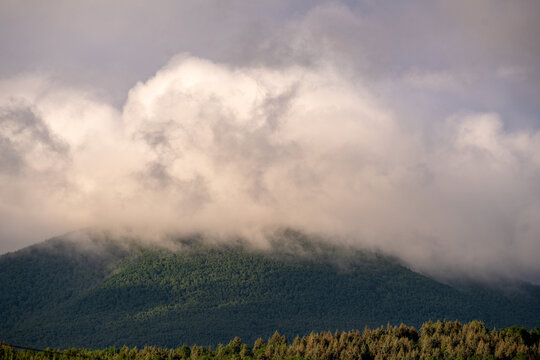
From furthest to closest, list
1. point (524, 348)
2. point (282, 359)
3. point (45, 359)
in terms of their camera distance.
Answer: point (282, 359) < point (524, 348) < point (45, 359)

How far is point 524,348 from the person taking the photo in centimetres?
18662

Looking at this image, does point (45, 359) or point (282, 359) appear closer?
point (45, 359)

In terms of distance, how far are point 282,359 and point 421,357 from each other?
38883 mm

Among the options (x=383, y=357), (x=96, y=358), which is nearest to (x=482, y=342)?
(x=383, y=357)

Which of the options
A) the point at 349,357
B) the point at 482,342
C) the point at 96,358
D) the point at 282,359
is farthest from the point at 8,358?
the point at 482,342

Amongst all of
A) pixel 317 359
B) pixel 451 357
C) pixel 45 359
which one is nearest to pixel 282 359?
pixel 317 359

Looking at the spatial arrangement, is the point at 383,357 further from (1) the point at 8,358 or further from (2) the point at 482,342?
(1) the point at 8,358

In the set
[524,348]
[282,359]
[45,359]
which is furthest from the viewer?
[282,359]

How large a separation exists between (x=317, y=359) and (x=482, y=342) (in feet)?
148

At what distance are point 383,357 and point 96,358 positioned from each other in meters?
80.4

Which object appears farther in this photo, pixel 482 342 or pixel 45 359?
pixel 482 342

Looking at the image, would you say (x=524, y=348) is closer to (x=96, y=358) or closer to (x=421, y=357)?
(x=421, y=357)

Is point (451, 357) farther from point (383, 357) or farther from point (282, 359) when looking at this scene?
point (282, 359)

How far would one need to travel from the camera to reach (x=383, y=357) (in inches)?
7736
